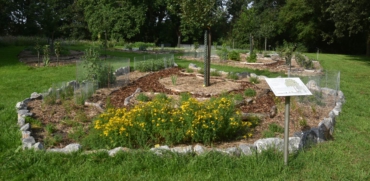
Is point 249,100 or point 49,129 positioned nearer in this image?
point 49,129

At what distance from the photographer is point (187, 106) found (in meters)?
5.01

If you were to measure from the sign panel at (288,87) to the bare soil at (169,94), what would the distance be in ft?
4.38

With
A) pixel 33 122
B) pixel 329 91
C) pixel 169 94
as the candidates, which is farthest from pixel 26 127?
pixel 329 91

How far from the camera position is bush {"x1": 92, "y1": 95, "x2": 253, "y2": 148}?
478 centimetres

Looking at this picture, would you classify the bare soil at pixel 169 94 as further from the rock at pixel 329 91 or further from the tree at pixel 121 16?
the tree at pixel 121 16

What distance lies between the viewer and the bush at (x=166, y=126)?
4781 mm

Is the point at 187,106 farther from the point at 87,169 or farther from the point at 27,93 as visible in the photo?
the point at 27,93

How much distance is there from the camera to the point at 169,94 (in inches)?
346

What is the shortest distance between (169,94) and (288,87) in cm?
503

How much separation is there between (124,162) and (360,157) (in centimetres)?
310

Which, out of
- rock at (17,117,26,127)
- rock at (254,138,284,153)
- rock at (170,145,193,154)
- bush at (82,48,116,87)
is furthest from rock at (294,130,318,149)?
bush at (82,48,116,87)

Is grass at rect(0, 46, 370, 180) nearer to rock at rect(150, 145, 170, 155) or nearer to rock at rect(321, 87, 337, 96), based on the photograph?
rock at rect(150, 145, 170, 155)

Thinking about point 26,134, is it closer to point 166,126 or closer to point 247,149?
point 166,126

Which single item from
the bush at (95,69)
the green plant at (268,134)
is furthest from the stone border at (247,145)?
the bush at (95,69)
